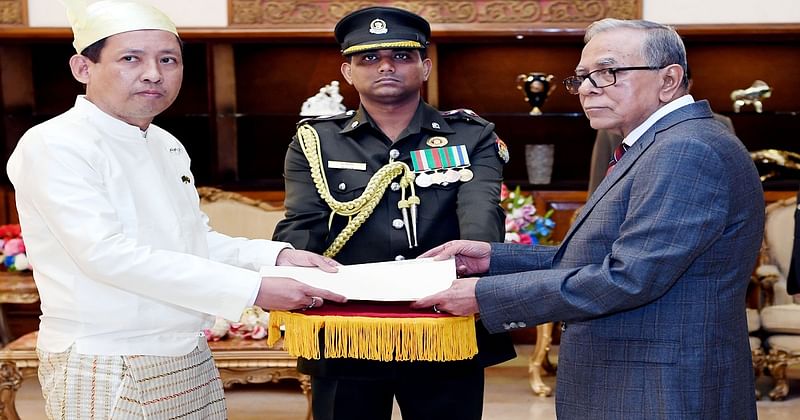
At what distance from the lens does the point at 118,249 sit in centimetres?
183

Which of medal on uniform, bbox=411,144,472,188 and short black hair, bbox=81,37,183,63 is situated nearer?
short black hair, bbox=81,37,183,63

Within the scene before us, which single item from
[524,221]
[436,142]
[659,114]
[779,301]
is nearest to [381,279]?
[436,142]

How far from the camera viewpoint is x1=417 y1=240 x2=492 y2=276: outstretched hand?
7.48ft

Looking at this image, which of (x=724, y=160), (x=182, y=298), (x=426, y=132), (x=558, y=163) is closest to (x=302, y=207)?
(x=426, y=132)

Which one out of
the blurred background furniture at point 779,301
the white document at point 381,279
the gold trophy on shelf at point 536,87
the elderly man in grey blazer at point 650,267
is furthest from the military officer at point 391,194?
the gold trophy on shelf at point 536,87

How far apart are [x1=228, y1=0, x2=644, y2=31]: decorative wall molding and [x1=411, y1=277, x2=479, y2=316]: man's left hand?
3348 millimetres

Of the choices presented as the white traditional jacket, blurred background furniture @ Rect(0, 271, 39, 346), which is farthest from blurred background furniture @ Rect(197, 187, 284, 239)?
the white traditional jacket

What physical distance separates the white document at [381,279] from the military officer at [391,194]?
8.0 inches

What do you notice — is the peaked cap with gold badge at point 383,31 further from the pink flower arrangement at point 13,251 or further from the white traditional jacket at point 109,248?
the pink flower arrangement at point 13,251

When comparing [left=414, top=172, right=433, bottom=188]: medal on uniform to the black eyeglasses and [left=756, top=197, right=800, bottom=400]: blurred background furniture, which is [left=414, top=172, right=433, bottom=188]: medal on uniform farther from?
[left=756, top=197, right=800, bottom=400]: blurred background furniture

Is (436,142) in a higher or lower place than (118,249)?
higher

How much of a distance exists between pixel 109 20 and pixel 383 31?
0.70 meters

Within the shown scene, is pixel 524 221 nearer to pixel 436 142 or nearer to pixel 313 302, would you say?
pixel 436 142

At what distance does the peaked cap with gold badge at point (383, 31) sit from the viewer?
2371mm
